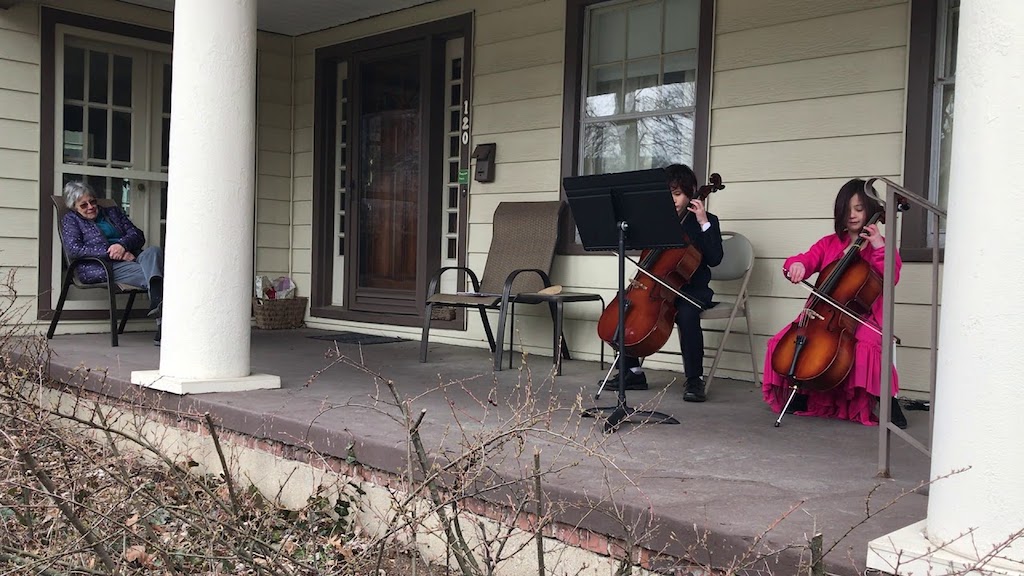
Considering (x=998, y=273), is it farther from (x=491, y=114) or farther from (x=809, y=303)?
(x=491, y=114)

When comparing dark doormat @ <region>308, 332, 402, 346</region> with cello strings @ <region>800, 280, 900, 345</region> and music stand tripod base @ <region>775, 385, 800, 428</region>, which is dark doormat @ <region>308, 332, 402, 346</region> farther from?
cello strings @ <region>800, 280, 900, 345</region>

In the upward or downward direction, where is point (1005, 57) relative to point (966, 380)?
upward

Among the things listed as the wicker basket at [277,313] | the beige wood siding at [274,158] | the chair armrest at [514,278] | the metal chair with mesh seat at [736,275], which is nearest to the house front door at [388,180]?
the wicker basket at [277,313]

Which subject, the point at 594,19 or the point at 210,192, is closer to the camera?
the point at 210,192

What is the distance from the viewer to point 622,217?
3527 millimetres

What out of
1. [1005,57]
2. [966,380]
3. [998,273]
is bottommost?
[966,380]

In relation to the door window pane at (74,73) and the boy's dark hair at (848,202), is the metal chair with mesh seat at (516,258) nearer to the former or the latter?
the boy's dark hair at (848,202)

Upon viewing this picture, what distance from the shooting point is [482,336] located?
614 cm

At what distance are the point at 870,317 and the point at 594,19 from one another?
8.73ft

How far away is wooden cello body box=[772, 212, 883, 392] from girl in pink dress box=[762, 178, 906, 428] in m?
0.06

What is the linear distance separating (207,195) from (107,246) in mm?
2375

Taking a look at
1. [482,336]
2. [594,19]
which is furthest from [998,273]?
[482,336]

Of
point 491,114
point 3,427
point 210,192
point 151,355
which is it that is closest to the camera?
point 3,427

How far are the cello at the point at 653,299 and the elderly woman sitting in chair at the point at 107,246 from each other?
117 inches
